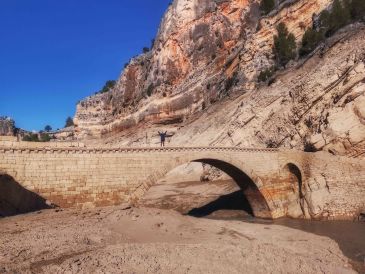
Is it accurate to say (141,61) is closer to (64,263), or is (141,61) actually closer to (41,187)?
(41,187)

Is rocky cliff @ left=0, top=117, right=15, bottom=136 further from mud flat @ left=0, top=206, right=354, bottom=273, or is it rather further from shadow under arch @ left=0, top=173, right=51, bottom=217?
mud flat @ left=0, top=206, right=354, bottom=273

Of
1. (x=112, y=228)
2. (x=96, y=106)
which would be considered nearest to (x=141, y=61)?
(x=96, y=106)

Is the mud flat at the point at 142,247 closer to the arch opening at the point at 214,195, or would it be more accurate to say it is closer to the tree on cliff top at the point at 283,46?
the arch opening at the point at 214,195

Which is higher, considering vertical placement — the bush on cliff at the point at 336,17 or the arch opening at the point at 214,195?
the bush on cliff at the point at 336,17

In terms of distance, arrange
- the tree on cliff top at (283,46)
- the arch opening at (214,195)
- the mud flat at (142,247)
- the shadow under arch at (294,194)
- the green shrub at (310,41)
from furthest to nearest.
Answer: the tree on cliff top at (283,46)
the green shrub at (310,41)
the arch opening at (214,195)
the shadow under arch at (294,194)
the mud flat at (142,247)

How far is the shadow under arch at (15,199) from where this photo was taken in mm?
14320

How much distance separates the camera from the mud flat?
9.21 m

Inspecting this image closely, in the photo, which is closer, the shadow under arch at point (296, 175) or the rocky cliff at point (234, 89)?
the shadow under arch at point (296, 175)

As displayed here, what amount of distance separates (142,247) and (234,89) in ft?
125

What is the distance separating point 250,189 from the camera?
27297 millimetres

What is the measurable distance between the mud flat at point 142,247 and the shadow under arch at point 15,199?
0.84m

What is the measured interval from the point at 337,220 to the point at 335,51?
1785cm

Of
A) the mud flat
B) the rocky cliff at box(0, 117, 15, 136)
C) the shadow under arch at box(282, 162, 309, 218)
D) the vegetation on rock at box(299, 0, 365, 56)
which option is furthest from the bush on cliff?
the rocky cliff at box(0, 117, 15, 136)

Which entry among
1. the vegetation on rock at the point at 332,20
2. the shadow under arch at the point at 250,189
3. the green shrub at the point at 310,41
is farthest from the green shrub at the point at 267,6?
the shadow under arch at the point at 250,189
